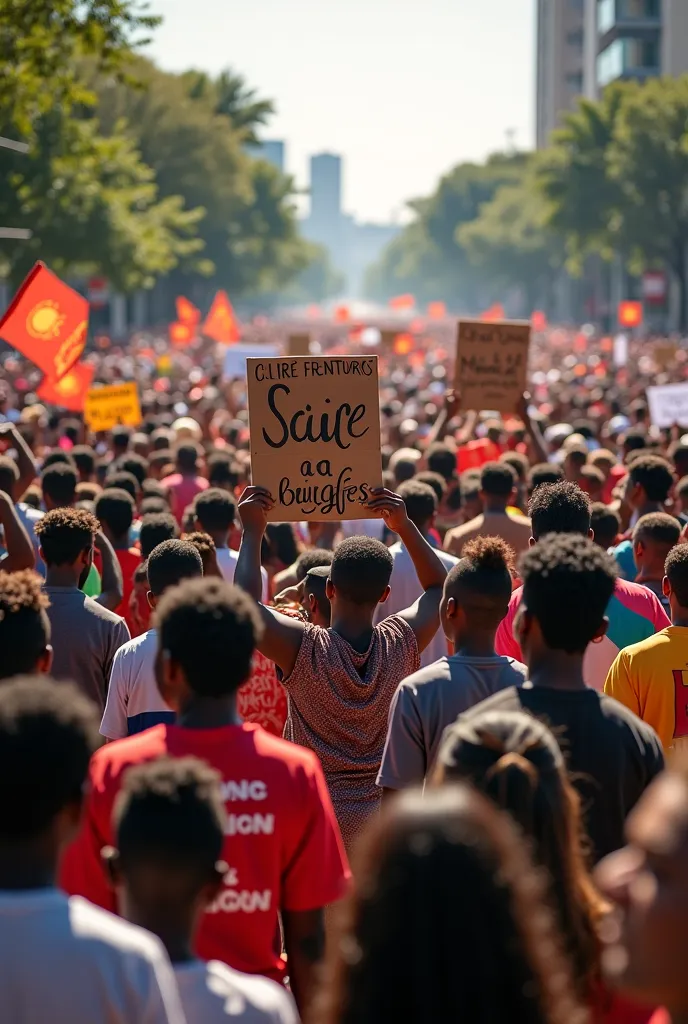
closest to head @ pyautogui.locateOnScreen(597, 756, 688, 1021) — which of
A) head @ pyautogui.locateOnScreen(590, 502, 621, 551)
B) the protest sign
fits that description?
head @ pyautogui.locateOnScreen(590, 502, 621, 551)

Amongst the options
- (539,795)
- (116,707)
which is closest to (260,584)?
(116,707)

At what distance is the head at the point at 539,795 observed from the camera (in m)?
2.96

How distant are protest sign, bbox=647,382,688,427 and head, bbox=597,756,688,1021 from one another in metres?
12.6

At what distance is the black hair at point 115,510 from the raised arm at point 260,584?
2062 mm

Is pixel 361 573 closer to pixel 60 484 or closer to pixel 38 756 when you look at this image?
pixel 38 756

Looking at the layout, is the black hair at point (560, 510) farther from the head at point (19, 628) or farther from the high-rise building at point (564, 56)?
the high-rise building at point (564, 56)

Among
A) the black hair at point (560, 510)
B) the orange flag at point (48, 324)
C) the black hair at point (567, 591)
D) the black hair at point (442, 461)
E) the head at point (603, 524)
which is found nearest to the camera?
the black hair at point (567, 591)

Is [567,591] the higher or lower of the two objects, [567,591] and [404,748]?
the higher

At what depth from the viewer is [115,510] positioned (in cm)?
781

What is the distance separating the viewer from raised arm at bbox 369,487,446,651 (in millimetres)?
5152

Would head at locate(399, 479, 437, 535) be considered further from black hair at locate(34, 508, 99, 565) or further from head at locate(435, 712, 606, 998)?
head at locate(435, 712, 606, 998)

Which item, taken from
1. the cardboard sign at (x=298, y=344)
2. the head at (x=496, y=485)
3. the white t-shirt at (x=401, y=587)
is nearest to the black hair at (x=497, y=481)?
the head at (x=496, y=485)

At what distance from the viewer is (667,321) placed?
78.8 meters

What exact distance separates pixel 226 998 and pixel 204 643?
3.20ft
